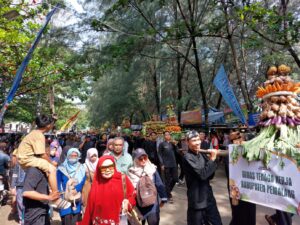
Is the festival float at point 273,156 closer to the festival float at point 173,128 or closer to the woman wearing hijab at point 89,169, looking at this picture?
the woman wearing hijab at point 89,169

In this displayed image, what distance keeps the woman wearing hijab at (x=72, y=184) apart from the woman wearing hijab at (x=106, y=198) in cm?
143

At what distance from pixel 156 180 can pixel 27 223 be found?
1.97 metres

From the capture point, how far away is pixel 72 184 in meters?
5.08

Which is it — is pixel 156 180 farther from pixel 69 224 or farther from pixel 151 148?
pixel 151 148

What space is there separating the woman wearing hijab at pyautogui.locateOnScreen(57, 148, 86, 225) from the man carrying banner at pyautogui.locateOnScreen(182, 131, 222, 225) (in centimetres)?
185

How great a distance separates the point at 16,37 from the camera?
8.07 metres

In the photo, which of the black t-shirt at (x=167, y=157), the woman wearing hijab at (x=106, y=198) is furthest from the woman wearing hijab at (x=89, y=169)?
the black t-shirt at (x=167, y=157)

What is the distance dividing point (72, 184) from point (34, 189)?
69.9 inches

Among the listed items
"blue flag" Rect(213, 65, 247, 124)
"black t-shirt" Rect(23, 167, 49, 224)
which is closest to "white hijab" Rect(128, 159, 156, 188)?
"black t-shirt" Rect(23, 167, 49, 224)

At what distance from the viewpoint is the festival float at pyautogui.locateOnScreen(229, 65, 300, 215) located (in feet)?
9.86

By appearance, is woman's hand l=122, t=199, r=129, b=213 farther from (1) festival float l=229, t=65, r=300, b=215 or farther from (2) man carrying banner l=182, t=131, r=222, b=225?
(1) festival float l=229, t=65, r=300, b=215

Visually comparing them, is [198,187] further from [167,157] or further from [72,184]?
[167,157]

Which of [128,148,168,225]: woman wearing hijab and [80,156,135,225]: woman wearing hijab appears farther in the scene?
[128,148,168,225]: woman wearing hijab

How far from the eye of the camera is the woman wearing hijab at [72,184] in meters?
4.91
